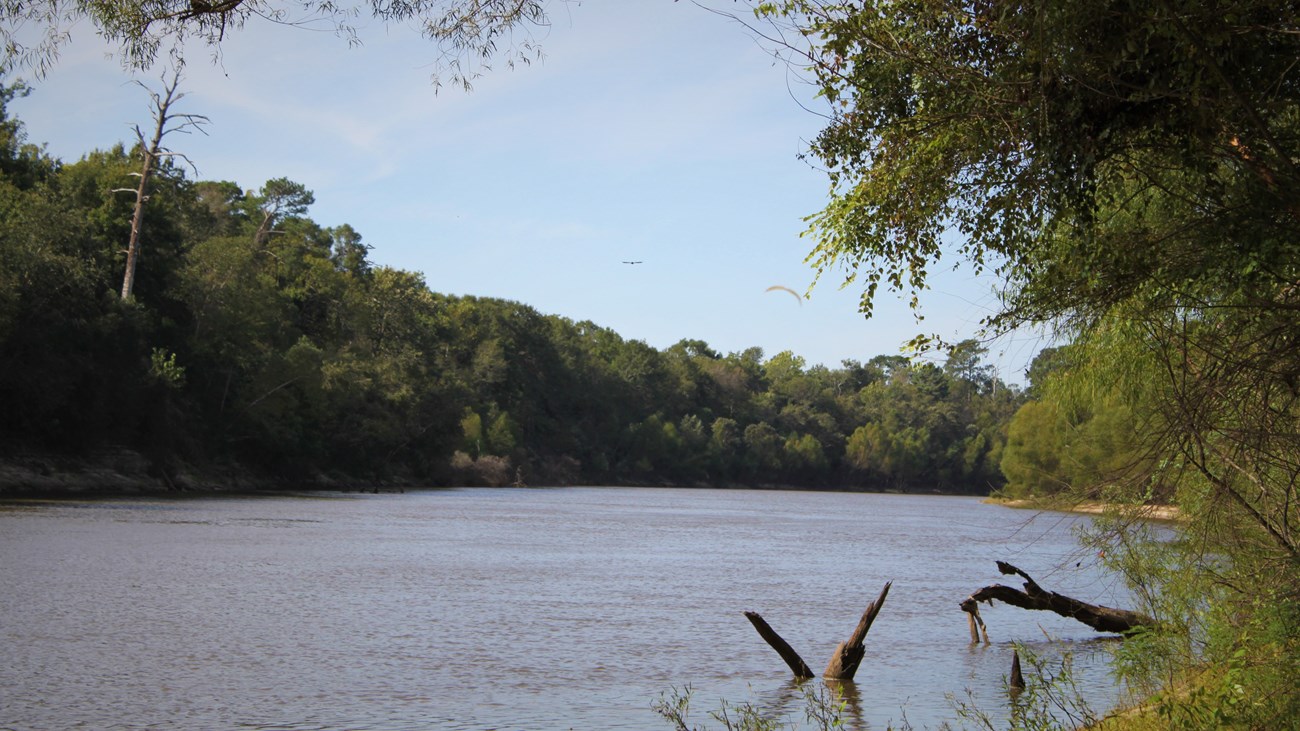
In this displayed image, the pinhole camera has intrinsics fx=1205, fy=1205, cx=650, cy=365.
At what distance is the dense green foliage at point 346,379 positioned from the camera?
52250mm

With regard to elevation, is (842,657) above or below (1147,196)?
below

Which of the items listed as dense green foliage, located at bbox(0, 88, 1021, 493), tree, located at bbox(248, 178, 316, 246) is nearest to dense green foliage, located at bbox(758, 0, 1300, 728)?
dense green foliage, located at bbox(0, 88, 1021, 493)

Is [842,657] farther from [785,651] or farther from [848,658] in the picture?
[785,651]

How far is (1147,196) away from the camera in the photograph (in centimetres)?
959

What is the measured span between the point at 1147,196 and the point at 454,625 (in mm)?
14361

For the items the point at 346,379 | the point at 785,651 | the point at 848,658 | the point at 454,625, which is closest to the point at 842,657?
the point at 848,658

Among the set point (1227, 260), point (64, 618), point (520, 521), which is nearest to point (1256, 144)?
point (1227, 260)

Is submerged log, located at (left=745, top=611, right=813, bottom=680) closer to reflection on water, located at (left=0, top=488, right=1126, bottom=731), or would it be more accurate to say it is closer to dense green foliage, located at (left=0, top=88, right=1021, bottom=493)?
reflection on water, located at (left=0, top=488, right=1126, bottom=731)

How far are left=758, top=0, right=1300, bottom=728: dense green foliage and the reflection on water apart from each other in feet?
5.72

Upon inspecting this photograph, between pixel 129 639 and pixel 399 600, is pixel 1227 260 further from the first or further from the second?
pixel 399 600

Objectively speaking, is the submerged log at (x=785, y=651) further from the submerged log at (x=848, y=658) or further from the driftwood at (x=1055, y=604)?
the driftwood at (x=1055, y=604)

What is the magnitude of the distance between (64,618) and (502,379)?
314 ft

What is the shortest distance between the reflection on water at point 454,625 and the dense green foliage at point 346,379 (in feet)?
17.2

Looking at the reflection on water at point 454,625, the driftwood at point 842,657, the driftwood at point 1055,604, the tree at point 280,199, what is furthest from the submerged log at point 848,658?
the tree at point 280,199
